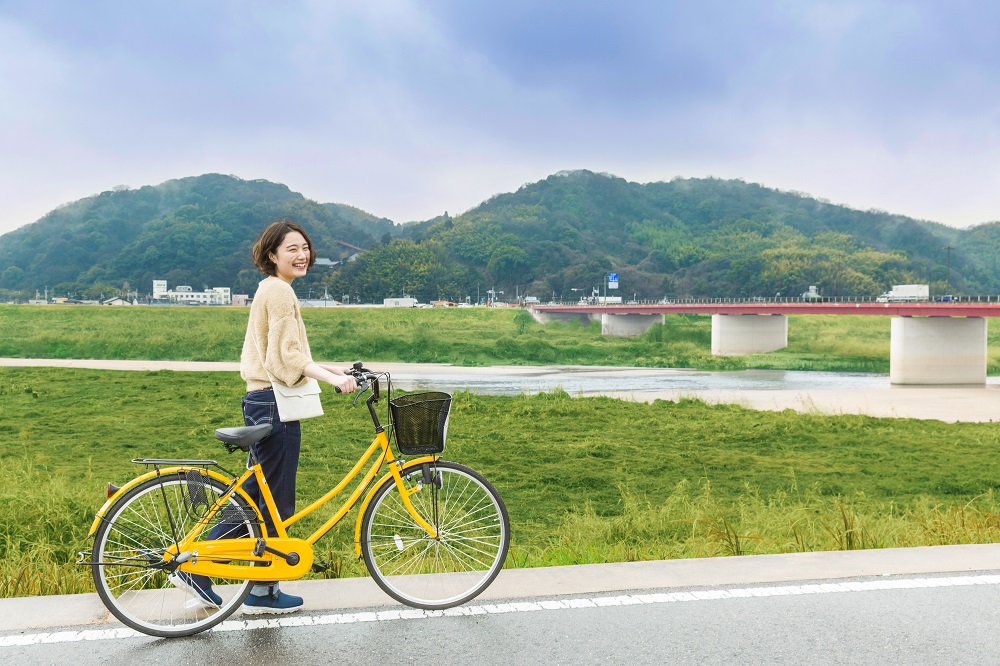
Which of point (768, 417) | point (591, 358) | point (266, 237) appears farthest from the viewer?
point (591, 358)

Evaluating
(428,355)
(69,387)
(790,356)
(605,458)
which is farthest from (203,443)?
(790,356)

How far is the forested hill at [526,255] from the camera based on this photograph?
124 metres

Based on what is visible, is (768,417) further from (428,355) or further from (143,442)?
(428,355)

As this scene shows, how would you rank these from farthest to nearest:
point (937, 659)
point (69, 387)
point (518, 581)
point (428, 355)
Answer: point (428, 355) → point (69, 387) → point (518, 581) → point (937, 659)

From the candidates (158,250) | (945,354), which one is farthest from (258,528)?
(158,250)

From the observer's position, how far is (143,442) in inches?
658

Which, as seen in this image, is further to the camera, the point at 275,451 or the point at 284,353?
the point at 275,451

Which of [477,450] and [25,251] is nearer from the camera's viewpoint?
[477,450]

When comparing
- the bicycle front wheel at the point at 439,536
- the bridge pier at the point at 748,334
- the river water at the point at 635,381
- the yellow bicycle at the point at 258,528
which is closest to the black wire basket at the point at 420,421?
the yellow bicycle at the point at 258,528

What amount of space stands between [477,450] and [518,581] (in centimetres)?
1121

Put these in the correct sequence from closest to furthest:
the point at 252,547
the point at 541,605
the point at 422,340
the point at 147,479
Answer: the point at 147,479
the point at 252,547
the point at 541,605
the point at 422,340

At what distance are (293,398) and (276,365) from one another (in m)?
0.20

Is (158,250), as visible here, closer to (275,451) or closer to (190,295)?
→ (190,295)

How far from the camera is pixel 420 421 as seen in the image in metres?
4.56
